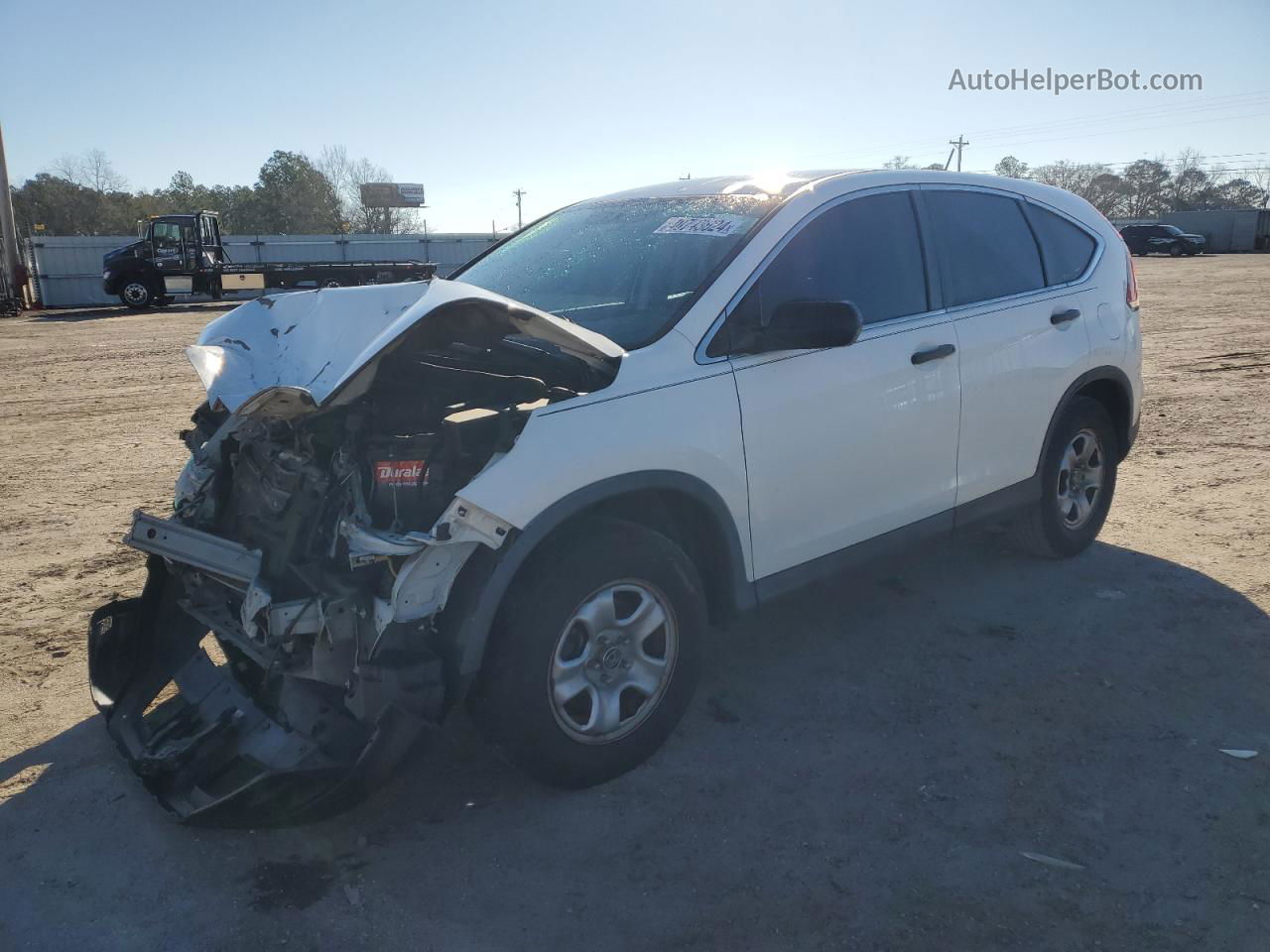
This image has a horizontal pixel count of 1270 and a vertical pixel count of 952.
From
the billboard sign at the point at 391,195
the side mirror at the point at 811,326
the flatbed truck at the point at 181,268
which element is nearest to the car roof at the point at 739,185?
the side mirror at the point at 811,326

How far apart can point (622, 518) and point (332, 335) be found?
1136 millimetres

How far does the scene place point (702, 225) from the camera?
12.6ft

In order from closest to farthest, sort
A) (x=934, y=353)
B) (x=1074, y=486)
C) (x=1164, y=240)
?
(x=934, y=353) → (x=1074, y=486) → (x=1164, y=240)

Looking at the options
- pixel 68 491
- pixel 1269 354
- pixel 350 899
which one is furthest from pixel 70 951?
pixel 1269 354

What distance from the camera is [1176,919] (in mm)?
2586

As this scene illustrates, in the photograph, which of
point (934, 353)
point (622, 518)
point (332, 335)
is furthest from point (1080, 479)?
point (332, 335)

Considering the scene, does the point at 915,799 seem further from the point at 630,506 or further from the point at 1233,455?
the point at 1233,455

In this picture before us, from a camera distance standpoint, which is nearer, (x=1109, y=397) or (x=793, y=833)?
(x=793, y=833)

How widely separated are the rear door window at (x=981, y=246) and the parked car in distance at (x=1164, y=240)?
48.6 meters

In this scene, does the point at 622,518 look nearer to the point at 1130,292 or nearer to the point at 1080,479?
the point at 1080,479

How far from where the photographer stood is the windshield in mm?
3592

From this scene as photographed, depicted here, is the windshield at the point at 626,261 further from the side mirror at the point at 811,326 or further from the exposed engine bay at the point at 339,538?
the exposed engine bay at the point at 339,538

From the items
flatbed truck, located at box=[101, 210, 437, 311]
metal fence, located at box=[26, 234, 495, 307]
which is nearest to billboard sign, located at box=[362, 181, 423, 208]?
metal fence, located at box=[26, 234, 495, 307]

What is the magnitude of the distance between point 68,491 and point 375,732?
540 centimetres
